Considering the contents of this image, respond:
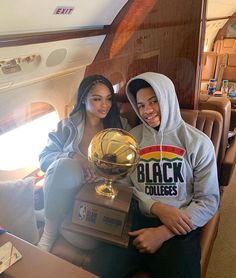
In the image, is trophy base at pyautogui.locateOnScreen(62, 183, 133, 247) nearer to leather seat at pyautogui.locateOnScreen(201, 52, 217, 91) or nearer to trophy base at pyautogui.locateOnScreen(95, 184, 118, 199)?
trophy base at pyautogui.locateOnScreen(95, 184, 118, 199)

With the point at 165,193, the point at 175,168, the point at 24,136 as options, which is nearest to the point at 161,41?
the point at 175,168

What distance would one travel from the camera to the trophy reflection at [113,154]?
0.96 meters

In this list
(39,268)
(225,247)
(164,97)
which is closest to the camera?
(39,268)

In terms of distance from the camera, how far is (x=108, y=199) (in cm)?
104

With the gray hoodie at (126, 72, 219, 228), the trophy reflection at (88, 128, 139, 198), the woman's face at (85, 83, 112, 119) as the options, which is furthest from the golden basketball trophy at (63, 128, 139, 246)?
the woman's face at (85, 83, 112, 119)

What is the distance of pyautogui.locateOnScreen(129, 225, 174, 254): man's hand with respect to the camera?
1074mm

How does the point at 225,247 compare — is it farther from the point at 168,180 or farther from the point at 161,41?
the point at 161,41

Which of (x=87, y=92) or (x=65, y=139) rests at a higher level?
(x=87, y=92)

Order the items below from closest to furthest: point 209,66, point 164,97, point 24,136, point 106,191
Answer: point 106,191 < point 164,97 < point 24,136 < point 209,66

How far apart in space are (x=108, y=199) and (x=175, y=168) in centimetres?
36

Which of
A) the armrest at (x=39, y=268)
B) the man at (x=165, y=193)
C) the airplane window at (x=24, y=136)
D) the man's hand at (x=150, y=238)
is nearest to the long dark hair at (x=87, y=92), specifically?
the man at (x=165, y=193)

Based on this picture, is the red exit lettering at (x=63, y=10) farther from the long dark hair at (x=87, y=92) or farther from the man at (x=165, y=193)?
the man at (x=165, y=193)

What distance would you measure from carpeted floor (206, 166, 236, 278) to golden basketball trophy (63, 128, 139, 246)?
93 centimetres

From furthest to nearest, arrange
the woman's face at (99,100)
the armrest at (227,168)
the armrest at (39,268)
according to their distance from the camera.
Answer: the armrest at (227,168) → the woman's face at (99,100) → the armrest at (39,268)
